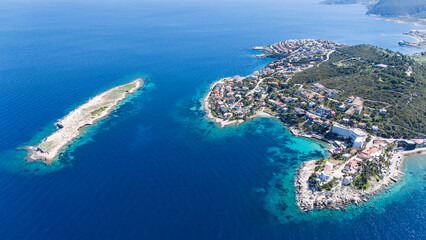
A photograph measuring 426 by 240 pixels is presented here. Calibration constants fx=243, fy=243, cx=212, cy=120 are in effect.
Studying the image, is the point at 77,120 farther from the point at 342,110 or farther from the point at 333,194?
the point at 342,110

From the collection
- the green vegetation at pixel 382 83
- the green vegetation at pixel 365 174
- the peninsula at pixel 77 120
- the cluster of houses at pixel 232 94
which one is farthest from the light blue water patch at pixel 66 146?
the green vegetation at pixel 382 83

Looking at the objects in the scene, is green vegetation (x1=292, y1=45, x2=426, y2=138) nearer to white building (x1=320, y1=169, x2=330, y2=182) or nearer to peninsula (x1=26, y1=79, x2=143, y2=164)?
white building (x1=320, y1=169, x2=330, y2=182)

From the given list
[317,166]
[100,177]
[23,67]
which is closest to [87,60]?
[23,67]

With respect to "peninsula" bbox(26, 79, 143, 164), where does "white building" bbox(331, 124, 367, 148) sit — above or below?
below

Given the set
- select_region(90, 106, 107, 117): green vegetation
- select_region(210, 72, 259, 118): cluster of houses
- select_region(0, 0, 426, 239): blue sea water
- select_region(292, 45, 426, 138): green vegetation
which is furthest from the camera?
select_region(210, 72, 259, 118): cluster of houses

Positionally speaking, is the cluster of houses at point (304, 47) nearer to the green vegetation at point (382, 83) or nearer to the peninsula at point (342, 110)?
the peninsula at point (342, 110)

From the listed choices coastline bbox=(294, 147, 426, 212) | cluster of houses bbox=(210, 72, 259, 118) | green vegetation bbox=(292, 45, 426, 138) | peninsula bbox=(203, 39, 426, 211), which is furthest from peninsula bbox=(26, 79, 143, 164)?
green vegetation bbox=(292, 45, 426, 138)
